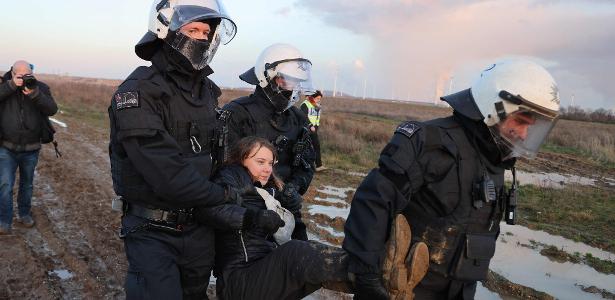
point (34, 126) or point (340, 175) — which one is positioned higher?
point (34, 126)

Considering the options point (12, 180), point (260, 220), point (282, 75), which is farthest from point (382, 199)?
point (12, 180)

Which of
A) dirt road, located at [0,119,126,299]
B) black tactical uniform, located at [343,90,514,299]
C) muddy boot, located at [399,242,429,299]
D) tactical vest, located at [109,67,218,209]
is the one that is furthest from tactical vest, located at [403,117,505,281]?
dirt road, located at [0,119,126,299]

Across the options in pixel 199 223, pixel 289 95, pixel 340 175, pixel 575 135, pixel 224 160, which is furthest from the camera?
pixel 575 135

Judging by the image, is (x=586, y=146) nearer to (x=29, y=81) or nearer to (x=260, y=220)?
(x=29, y=81)

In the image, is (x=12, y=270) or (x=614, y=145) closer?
(x=12, y=270)

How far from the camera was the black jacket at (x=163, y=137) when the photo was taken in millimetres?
2473

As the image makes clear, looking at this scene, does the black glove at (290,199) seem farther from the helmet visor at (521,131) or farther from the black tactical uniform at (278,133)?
the helmet visor at (521,131)

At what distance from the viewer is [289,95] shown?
4270 millimetres

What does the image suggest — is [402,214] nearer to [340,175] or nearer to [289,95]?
[289,95]

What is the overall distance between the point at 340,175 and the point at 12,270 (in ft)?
26.3

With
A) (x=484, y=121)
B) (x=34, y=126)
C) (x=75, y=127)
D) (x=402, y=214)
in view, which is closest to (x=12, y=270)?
(x=34, y=126)

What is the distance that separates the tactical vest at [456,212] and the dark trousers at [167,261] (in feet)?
4.04

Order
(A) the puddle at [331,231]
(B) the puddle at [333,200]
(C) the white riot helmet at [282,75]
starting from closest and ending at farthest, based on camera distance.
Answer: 1. (C) the white riot helmet at [282,75]
2. (A) the puddle at [331,231]
3. (B) the puddle at [333,200]

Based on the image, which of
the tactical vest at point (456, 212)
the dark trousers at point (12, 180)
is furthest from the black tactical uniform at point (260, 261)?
the dark trousers at point (12, 180)
